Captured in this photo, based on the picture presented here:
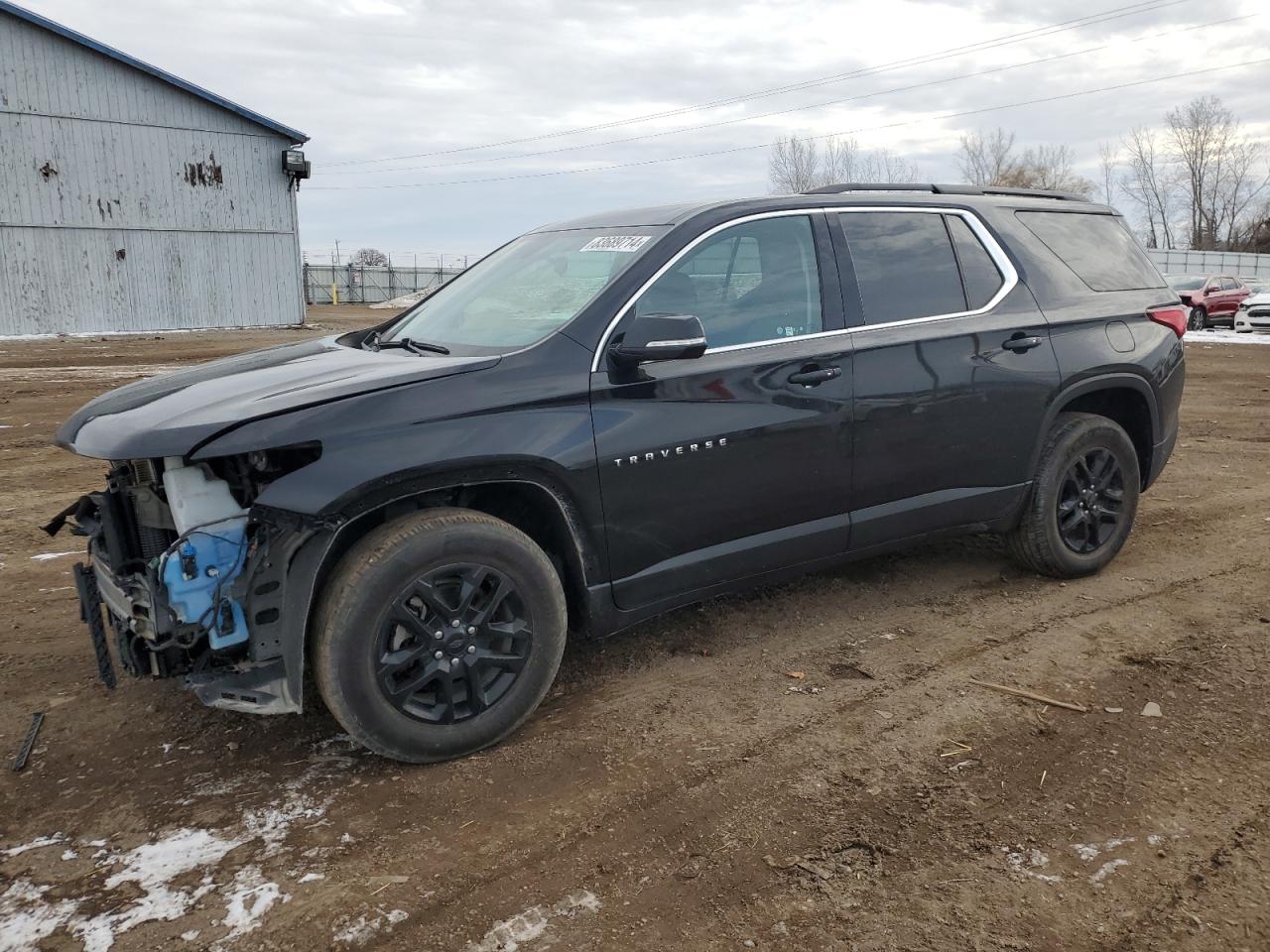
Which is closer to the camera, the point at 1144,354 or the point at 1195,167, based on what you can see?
the point at 1144,354

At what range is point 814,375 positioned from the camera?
12.9 feet

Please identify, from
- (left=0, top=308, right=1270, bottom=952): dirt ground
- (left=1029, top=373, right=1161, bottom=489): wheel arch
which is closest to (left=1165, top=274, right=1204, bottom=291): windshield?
(left=1029, top=373, right=1161, bottom=489): wheel arch

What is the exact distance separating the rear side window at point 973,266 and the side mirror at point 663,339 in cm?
172

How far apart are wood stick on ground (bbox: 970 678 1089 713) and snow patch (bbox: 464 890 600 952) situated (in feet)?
6.41

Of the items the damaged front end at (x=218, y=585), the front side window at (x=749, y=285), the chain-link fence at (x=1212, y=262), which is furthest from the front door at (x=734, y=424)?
the chain-link fence at (x=1212, y=262)

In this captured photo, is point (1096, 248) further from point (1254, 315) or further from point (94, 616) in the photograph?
point (1254, 315)

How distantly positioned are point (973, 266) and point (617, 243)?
5.75 feet

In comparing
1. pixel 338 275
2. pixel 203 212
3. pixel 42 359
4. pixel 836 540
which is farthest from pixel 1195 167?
pixel 836 540

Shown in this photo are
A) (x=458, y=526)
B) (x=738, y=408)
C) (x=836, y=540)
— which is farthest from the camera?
(x=836, y=540)

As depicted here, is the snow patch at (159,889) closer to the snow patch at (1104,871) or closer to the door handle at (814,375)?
the snow patch at (1104,871)

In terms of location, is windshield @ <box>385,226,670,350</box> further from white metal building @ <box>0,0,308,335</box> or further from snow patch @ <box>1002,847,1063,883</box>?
white metal building @ <box>0,0,308,335</box>

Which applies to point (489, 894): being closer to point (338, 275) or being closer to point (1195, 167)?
point (338, 275)

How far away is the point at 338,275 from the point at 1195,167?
56.6 m

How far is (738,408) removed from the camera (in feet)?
12.3
